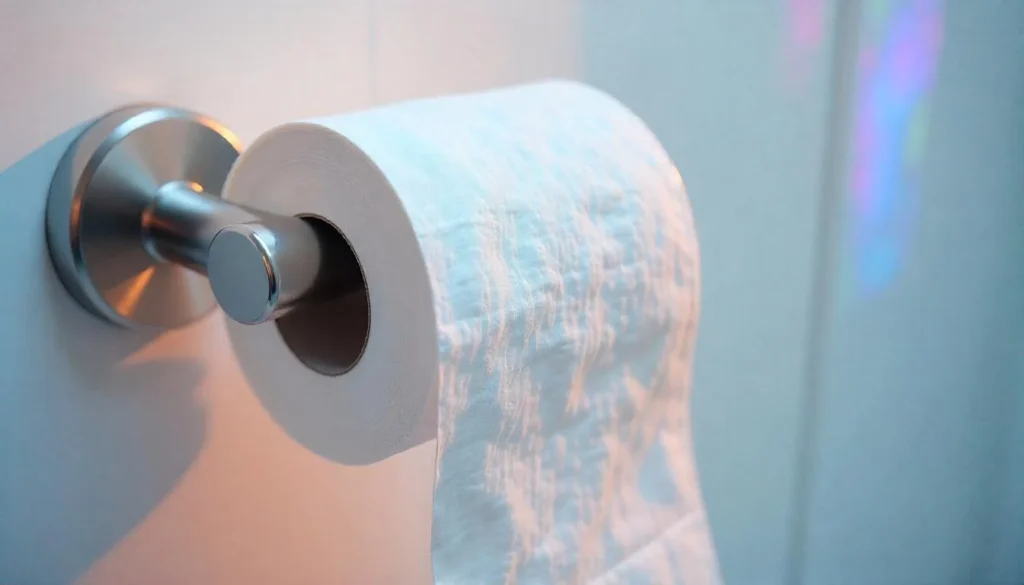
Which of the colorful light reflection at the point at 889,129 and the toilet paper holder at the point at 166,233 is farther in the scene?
the colorful light reflection at the point at 889,129

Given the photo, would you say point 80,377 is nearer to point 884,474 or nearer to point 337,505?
point 337,505

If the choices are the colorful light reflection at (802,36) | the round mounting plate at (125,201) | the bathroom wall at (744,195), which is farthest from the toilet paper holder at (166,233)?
the colorful light reflection at (802,36)

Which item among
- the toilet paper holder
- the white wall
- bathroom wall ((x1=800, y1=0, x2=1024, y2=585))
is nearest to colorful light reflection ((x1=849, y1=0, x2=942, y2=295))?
bathroom wall ((x1=800, y1=0, x2=1024, y2=585))

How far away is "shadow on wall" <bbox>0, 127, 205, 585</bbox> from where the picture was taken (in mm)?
313

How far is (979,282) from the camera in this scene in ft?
2.10

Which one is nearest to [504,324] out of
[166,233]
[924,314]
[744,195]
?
[166,233]

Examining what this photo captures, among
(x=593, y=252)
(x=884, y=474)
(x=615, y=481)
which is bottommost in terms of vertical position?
(x=884, y=474)

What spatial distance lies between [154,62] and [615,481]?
26cm

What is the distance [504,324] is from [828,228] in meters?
0.38

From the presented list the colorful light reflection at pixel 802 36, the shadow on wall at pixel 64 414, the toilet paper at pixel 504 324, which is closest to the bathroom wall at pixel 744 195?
the colorful light reflection at pixel 802 36

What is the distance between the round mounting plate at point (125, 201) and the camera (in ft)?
1.03

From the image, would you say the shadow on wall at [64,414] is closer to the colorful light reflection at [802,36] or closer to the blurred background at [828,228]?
the blurred background at [828,228]

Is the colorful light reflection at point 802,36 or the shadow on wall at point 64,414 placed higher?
the colorful light reflection at point 802,36

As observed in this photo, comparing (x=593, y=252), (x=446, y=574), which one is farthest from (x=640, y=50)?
(x=446, y=574)
